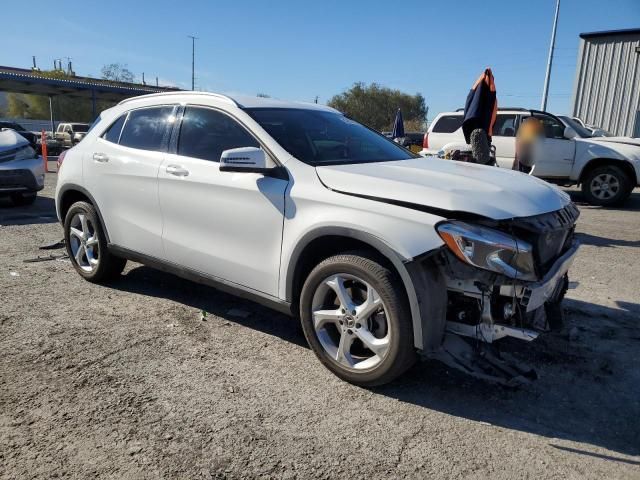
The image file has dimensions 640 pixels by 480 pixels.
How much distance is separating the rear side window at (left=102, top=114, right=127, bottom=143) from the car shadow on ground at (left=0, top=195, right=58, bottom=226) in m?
4.03

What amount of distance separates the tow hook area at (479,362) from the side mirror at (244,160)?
5.24ft

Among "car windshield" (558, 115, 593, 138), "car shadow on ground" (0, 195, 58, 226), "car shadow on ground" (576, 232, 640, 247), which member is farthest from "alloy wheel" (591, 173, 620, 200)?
"car shadow on ground" (0, 195, 58, 226)

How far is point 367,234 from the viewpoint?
2.91 metres

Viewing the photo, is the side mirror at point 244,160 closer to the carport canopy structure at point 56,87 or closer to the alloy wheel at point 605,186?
the alloy wheel at point 605,186

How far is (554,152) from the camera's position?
429 inches

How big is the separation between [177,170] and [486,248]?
2428mm

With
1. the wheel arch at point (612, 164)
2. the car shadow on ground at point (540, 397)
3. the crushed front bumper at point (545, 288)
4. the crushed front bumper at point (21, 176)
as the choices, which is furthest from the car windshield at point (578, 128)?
the crushed front bumper at point (21, 176)

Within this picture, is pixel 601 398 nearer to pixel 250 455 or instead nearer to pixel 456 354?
pixel 456 354

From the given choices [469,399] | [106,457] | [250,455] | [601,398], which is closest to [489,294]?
[469,399]

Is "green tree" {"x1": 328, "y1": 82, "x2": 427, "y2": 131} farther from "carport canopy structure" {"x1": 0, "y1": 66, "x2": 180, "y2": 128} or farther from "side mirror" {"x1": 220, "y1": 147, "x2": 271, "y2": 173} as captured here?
"side mirror" {"x1": 220, "y1": 147, "x2": 271, "y2": 173}

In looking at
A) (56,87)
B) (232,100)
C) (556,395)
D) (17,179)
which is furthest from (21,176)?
(56,87)

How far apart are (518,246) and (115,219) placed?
342 cm

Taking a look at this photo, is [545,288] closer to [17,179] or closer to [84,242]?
[84,242]

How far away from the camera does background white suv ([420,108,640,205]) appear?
34.4ft
